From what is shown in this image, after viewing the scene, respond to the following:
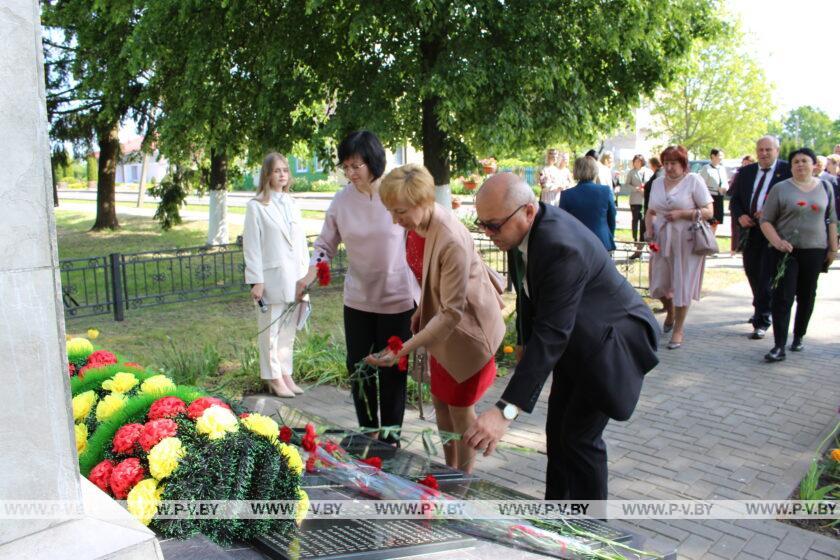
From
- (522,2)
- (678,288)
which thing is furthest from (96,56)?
(678,288)

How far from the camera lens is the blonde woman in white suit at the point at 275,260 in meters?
5.58

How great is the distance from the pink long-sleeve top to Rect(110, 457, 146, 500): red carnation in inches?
84.4

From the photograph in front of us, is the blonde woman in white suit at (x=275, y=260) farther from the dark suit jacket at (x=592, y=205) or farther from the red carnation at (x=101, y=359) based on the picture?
the dark suit jacket at (x=592, y=205)

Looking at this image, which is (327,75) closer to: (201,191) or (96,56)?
(96,56)

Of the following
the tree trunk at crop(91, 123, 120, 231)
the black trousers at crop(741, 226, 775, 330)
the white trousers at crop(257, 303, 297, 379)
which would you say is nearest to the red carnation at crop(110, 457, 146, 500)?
the white trousers at crop(257, 303, 297, 379)

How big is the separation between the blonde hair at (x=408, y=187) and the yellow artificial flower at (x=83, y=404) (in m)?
1.57

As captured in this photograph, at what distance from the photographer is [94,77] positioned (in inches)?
500

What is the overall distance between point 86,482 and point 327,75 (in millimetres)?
10013

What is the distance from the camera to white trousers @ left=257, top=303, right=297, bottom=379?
19.3 ft

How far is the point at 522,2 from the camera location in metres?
9.94

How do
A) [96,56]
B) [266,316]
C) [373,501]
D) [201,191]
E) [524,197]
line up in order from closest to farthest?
[373,501], [524,197], [266,316], [96,56], [201,191]

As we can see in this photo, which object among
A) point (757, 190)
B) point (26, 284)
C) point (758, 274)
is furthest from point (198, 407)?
point (757, 190)

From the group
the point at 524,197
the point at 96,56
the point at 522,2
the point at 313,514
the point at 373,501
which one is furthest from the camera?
the point at 96,56

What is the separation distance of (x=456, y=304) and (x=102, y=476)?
1769 mm
